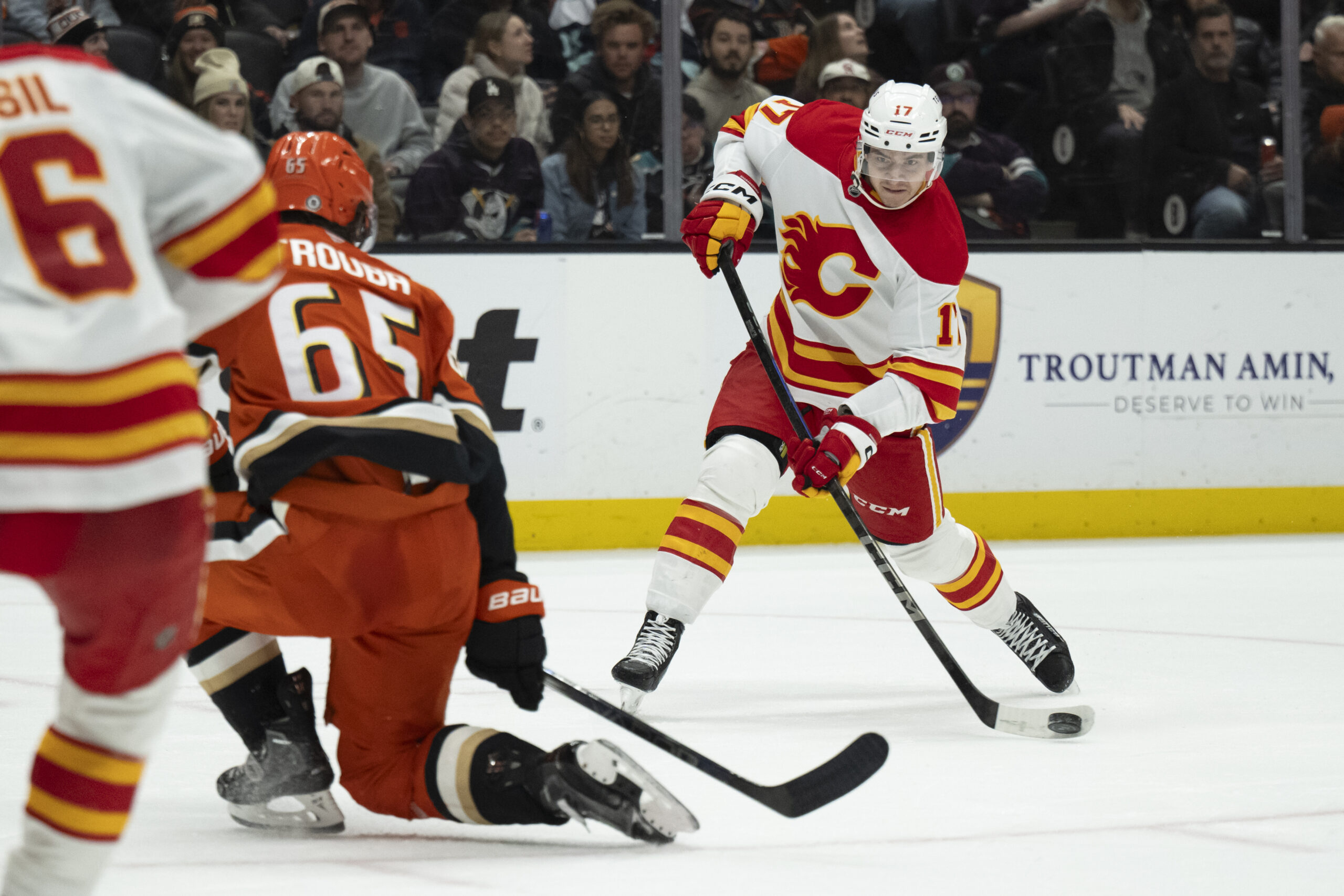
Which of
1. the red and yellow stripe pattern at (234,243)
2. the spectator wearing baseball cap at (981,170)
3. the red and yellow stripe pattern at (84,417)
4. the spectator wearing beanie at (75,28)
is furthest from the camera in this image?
the spectator wearing baseball cap at (981,170)

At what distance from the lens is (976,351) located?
5340 millimetres

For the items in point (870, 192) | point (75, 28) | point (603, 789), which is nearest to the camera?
point (603, 789)

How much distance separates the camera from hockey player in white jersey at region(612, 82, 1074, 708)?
9.60ft

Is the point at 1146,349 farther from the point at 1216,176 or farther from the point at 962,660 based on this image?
the point at 962,660

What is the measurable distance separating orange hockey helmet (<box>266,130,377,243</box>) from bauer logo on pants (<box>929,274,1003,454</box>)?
355 centimetres

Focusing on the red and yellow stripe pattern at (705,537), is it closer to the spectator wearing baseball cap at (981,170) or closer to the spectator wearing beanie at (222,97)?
the spectator wearing beanie at (222,97)

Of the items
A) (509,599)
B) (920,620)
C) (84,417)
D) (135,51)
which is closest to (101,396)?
(84,417)

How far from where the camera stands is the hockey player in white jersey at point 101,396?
4.12 ft

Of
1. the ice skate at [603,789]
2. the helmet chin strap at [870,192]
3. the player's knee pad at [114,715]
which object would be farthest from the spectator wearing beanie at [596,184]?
the player's knee pad at [114,715]

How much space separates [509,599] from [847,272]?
1.40 m

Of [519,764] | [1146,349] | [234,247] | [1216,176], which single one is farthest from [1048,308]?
[234,247]

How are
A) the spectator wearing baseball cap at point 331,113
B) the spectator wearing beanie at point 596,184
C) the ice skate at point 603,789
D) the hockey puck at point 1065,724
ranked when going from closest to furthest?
the ice skate at point 603,789, the hockey puck at point 1065,724, the spectator wearing baseball cap at point 331,113, the spectator wearing beanie at point 596,184

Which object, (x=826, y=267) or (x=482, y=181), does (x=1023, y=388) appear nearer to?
(x=482, y=181)

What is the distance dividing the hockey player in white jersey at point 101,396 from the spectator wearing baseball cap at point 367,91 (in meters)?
3.89
